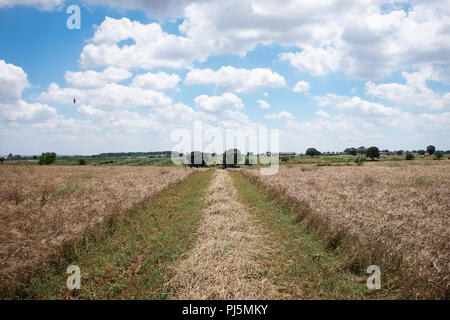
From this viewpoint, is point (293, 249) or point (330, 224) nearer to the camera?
point (293, 249)

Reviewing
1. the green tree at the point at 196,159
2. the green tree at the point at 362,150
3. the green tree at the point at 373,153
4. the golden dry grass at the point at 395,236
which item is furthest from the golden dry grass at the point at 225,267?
the green tree at the point at 362,150

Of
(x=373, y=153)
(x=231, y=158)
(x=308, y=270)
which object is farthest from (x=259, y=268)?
(x=373, y=153)

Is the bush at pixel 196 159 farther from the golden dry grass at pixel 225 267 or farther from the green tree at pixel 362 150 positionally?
the green tree at pixel 362 150

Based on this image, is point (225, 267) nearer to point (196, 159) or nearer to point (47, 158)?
point (196, 159)

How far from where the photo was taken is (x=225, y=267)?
253 inches

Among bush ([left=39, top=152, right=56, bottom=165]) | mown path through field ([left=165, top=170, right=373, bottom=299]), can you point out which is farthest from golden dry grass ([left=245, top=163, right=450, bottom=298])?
bush ([left=39, top=152, right=56, bottom=165])

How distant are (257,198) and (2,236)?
45.6 feet

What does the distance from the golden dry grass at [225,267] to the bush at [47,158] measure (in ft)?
321

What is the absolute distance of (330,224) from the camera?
28.9 feet

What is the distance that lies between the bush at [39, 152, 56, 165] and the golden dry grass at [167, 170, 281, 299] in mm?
97850

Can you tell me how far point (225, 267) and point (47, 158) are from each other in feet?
336
